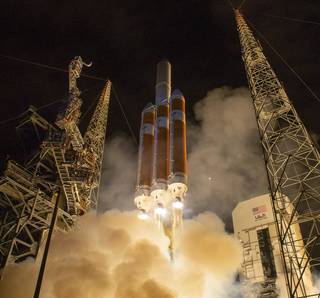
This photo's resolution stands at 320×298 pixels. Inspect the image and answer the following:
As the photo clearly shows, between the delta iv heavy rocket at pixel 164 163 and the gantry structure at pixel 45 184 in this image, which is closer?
the delta iv heavy rocket at pixel 164 163

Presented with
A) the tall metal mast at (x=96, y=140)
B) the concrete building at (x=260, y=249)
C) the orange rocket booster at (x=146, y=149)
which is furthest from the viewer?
the concrete building at (x=260, y=249)

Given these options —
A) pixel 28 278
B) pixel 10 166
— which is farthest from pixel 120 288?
pixel 10 166

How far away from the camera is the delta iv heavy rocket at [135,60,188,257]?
2948 centimetres

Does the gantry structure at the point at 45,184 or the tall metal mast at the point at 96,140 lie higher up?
the tall metal mast at the point at 96,140

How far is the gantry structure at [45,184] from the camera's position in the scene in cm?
3030

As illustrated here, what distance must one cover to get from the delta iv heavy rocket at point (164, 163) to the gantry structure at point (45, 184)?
608 cm

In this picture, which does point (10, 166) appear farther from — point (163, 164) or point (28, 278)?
point (163, 164)

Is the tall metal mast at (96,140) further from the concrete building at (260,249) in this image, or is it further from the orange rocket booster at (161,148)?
the concrete building at (260,249)

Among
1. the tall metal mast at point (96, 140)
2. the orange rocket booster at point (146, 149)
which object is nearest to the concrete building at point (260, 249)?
the orange rocket booster at point (146, 149)

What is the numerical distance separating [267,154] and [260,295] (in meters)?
21.7

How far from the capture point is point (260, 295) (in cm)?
3872

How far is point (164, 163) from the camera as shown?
3098 cm

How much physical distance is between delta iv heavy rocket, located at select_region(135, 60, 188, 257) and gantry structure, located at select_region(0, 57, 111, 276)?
608cm

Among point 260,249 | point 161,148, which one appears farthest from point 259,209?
point 161,148
